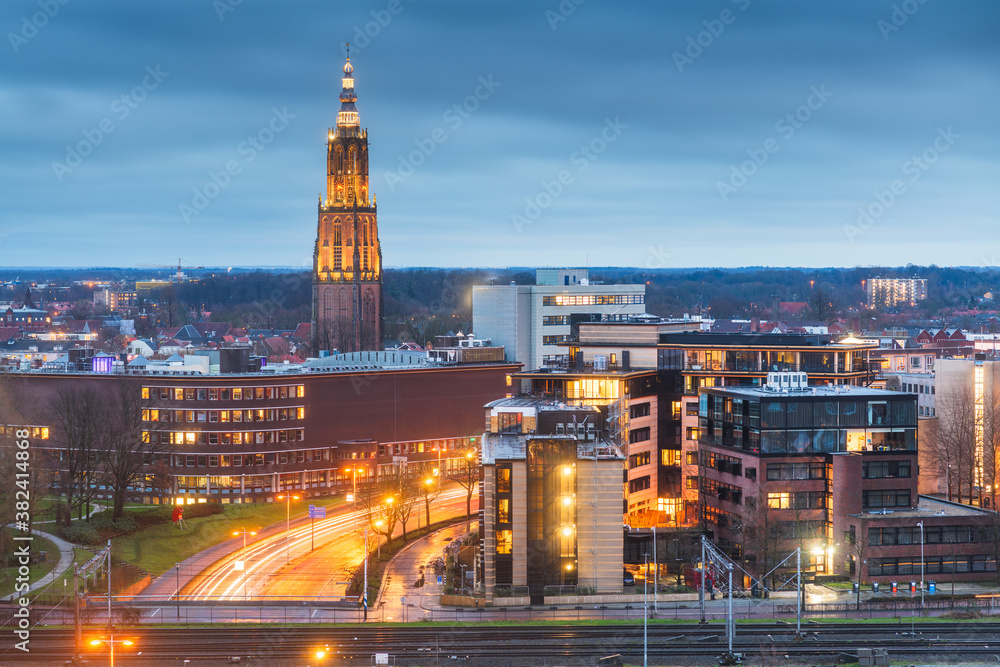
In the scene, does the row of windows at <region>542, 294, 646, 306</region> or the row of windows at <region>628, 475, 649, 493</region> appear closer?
the row of windows at <region>628, 475, 649, 493</region>

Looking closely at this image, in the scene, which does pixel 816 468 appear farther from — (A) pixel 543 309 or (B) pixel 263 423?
(A) pixel 543 309

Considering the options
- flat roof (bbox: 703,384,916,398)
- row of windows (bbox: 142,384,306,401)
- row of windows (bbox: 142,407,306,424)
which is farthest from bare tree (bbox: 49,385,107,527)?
flat roof (bbox: 703,384,916,398)

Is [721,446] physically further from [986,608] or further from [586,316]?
[586,316]

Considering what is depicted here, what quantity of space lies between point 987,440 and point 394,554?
5005 cm

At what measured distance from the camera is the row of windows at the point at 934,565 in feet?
A: 269

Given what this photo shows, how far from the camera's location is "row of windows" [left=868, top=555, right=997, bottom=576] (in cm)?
8212

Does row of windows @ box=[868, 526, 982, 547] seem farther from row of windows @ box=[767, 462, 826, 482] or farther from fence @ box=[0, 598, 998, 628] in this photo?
row of windows @ box=[767, 462, 826, 482]

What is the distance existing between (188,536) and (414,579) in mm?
22294

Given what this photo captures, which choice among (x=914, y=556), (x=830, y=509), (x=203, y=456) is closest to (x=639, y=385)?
(x=830, y=509)

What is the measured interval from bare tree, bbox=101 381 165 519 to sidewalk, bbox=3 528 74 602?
21.8 ft

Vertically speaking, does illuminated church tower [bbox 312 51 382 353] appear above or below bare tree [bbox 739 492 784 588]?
above

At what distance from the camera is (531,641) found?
69062mm

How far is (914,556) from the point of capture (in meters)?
82.4

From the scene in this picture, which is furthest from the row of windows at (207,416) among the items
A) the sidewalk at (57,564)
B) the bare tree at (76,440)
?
the sidewalk at (57,564)
